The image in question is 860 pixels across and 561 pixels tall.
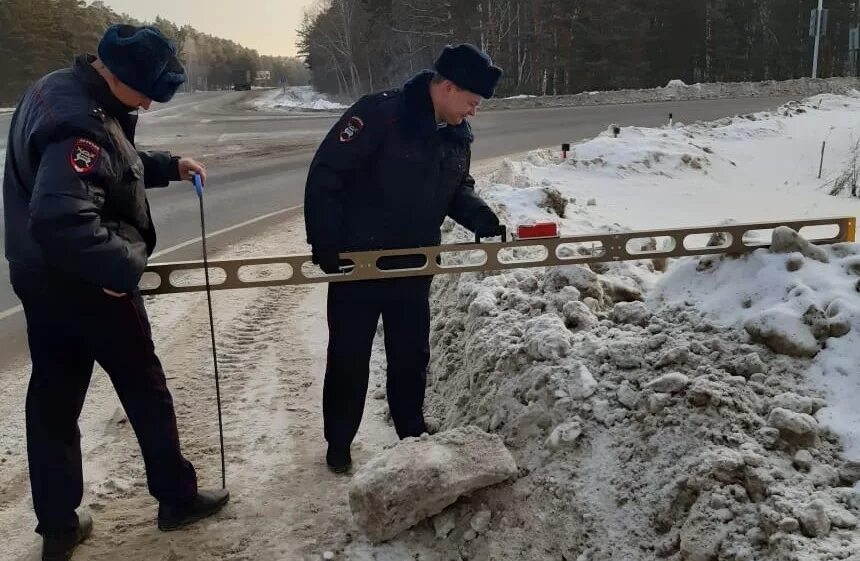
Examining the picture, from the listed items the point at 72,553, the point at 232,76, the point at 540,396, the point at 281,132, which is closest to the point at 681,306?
the point at 540,396

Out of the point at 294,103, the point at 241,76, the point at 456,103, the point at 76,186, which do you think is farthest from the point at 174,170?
the point at 241,76

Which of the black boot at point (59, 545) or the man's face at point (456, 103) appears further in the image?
the man's face at point (456, 103)

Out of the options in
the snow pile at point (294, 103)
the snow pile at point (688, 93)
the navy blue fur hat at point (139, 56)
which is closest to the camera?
the navy blue fur hat at point (139, 56)

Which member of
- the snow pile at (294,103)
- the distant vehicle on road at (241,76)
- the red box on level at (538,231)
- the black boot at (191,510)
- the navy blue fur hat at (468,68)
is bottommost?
the black boot at (191,510)

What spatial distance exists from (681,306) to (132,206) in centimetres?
265

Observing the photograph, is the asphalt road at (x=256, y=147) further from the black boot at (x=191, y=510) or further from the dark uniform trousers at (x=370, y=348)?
the dark uniform trousers at (x=370, y=348)

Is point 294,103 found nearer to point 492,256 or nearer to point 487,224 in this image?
point 487,224

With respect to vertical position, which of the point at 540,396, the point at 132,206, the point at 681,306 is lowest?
the point at 540,396

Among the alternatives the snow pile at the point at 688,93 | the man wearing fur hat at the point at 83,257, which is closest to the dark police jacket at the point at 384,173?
the man wearing fur hat at the point at 83,257

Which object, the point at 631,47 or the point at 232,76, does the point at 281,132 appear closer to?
the point at 631,47

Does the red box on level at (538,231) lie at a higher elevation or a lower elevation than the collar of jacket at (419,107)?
lower

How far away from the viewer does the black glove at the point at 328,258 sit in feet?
11.1

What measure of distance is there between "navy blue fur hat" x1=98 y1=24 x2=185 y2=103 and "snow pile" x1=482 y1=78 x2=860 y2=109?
2794 cm

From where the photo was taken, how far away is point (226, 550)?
3.19m
